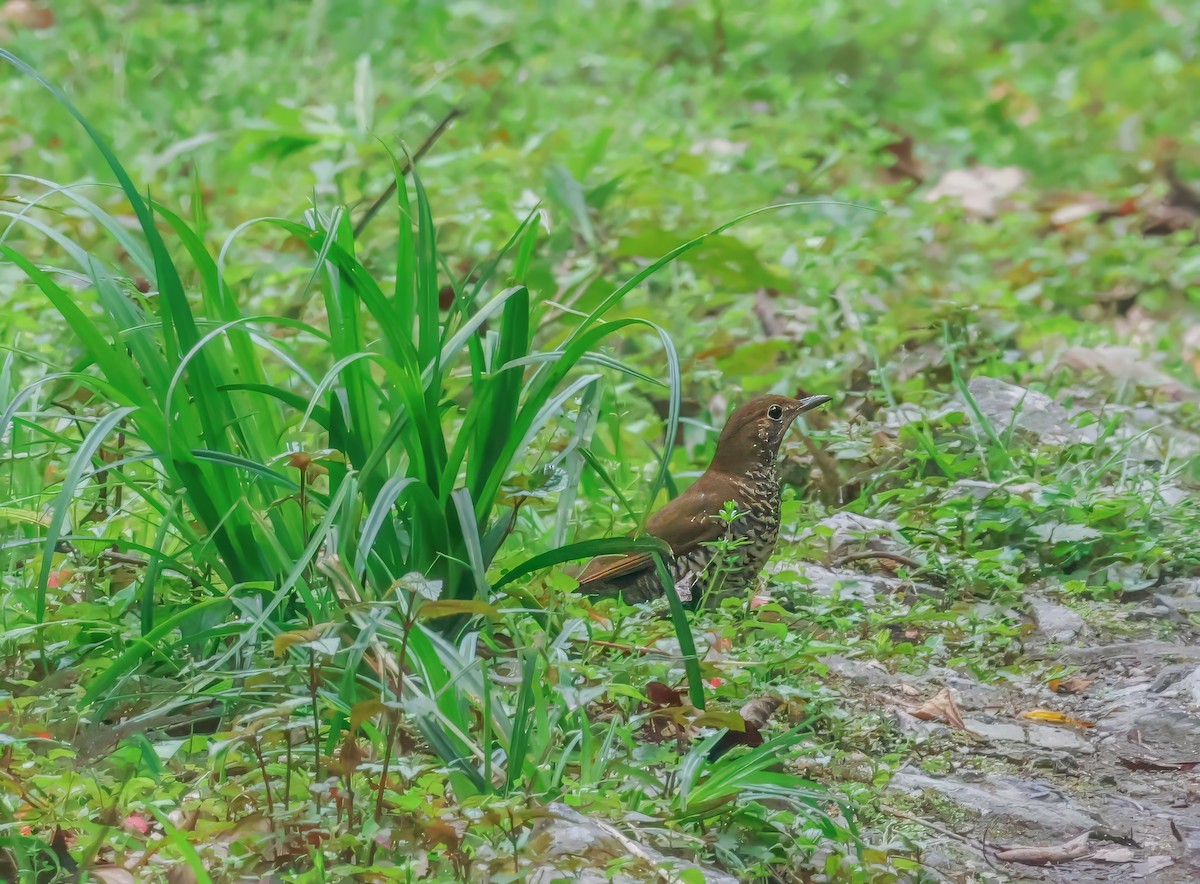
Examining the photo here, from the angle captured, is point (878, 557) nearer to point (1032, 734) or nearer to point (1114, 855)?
point (1032, 734)

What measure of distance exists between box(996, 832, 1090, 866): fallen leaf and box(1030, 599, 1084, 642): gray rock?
86cm

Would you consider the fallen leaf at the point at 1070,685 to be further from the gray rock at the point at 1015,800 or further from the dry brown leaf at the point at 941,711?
the gray rock at the point at 1015,800

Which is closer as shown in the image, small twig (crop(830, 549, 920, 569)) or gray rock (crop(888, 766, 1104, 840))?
gray rock (crop(888, 766, 1104, 840))

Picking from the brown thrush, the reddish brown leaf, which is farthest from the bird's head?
the reddish brown leaf

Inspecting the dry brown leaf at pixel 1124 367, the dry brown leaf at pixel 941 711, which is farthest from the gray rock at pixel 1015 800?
the dry brown leaf at pixel 1124 367

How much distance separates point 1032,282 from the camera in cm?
598

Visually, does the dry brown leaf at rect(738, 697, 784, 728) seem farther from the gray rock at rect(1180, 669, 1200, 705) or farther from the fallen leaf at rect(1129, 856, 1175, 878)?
the gray rock at rect(1180, 669, 1200, 705)

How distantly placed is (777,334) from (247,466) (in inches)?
117

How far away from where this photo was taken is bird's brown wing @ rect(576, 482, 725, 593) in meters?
3.43

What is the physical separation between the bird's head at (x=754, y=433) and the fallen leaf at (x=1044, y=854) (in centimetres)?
127

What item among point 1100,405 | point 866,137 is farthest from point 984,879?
point 866,137

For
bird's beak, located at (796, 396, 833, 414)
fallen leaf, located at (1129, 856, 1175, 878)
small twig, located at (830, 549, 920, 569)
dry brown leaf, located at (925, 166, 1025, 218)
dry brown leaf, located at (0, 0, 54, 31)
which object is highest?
dry brown leaf, located at (0, 0, 54, 31)

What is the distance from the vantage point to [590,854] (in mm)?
2318

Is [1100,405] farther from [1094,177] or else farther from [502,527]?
[1094,177]
